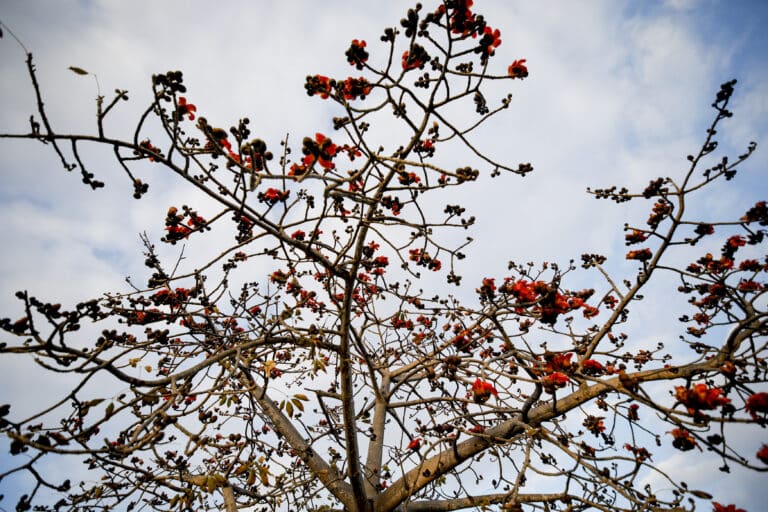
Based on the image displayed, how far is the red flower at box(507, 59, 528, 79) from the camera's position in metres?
2.23

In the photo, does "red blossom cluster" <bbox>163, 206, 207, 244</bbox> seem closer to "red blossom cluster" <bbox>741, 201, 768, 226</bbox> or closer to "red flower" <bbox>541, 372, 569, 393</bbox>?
"red flower" <bbox>541, 372, 569, 393</bbox>

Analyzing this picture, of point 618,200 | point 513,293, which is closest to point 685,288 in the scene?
point 618,200

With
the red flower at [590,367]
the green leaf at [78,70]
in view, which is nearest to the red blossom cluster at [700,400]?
the red flower at [590,367]

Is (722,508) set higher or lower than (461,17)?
lower

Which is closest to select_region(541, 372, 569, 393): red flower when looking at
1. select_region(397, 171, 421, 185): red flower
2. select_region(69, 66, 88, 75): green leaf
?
select_region(397, 171, 421, 185): red flower

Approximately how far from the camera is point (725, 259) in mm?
3141

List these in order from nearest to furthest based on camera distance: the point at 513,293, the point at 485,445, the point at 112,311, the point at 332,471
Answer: the point at 513,293 < the point at 112,311 < the point at 485,445 < the point at 332,471

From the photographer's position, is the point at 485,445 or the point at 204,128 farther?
the point at 485,445

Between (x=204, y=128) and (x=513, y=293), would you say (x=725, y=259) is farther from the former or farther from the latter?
(x=204, y=128)

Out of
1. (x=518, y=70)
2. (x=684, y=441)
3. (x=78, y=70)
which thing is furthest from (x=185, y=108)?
(x=684, y=441)

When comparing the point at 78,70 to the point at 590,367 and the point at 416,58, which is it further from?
the point at 590,367

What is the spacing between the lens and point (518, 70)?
88.6 inches

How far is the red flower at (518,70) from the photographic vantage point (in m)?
2.23

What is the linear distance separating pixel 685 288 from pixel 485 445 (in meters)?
2.78
